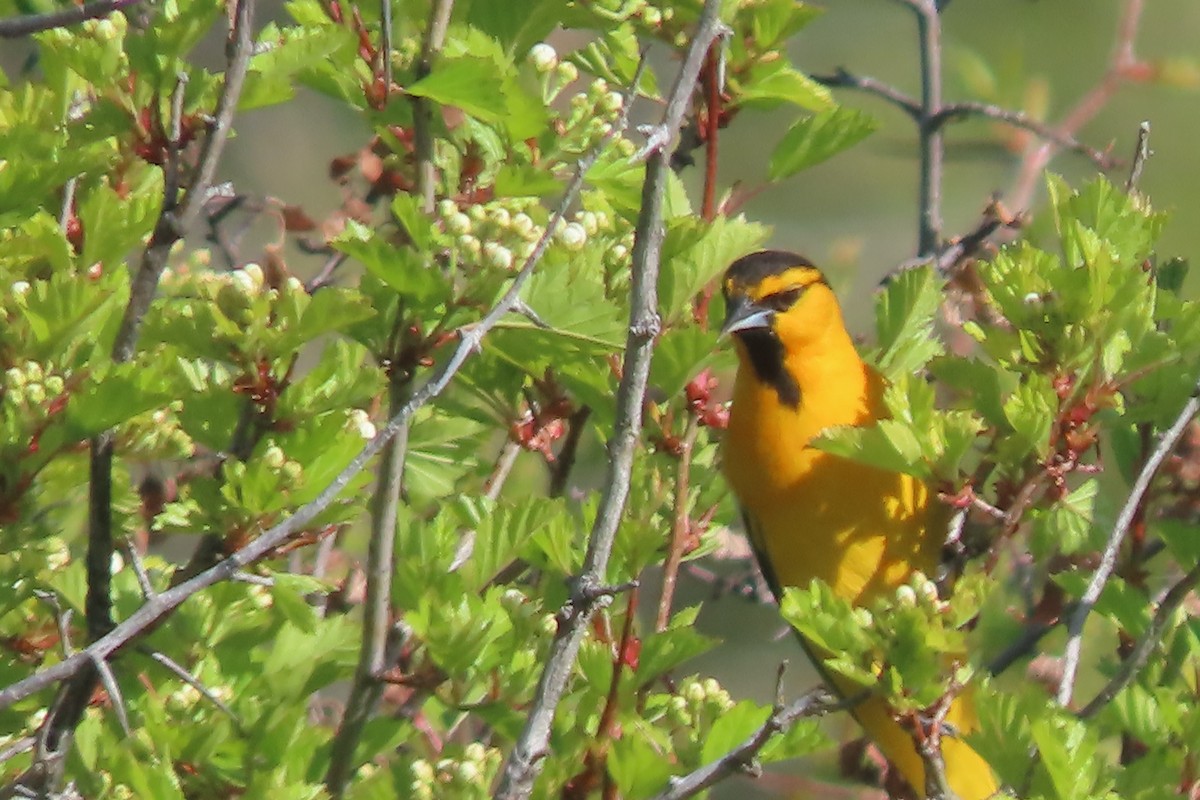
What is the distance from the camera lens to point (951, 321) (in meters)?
2.62

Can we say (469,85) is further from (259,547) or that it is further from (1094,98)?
(1094,98)

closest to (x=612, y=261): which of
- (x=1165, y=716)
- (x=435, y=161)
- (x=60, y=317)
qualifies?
(x=435, y=161)

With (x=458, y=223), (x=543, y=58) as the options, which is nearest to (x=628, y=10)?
(x=543, y=58)

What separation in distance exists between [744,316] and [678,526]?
2.25 feet

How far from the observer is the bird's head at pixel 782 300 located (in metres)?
2.61

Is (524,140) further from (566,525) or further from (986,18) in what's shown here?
(986,18)

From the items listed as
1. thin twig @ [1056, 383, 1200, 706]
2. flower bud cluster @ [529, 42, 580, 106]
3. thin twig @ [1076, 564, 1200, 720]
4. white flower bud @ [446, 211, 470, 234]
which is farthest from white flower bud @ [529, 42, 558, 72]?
thin twig @ [1076, 564, 1200, 720]

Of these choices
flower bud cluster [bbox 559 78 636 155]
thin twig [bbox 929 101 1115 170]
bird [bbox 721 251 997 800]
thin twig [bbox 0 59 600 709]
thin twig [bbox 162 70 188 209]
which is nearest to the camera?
thin twig [bbox 0 59 600 709]

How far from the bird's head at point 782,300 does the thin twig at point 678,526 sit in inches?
28.2

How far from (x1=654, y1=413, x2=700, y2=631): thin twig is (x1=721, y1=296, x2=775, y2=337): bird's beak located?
6.4 inches

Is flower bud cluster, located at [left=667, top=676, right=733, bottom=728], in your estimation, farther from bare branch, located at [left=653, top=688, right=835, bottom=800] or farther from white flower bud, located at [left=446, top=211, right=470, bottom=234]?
white flower bud, located at [left=446, top=211, right=470, bottom=234]

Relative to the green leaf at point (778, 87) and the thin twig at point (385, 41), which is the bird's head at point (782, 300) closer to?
the green leaf at point (778, 87)

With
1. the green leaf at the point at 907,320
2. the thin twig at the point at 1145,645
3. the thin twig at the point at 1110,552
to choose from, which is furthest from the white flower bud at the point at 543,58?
the thin twig at the point at 1145,645

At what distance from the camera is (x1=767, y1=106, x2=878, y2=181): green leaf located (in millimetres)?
1842
